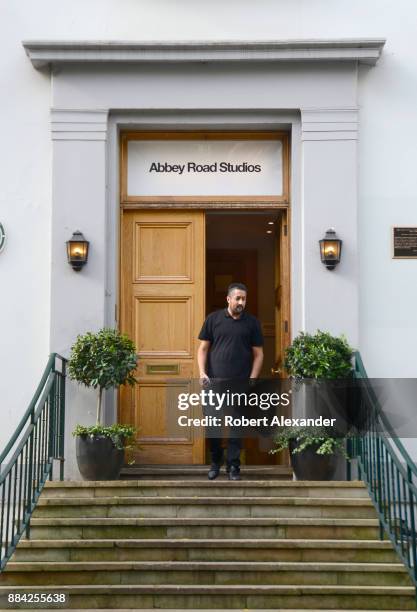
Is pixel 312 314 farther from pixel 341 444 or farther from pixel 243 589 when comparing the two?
pixel 243 589

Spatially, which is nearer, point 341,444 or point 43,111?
point 341,444

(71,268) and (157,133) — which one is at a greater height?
(157,133)

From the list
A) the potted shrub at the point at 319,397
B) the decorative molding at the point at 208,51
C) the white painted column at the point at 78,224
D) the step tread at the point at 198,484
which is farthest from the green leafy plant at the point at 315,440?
the decorative molding at the point at 208,51

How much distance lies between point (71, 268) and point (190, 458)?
2.11 meters

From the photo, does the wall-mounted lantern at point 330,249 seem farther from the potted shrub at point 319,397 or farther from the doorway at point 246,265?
the doorway at point 246,265

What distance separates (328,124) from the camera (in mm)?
10016

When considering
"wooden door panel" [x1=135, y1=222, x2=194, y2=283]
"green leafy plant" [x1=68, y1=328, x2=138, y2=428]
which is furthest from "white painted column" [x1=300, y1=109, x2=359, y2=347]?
"green leafy plant" [x1=68, y1=328, x2=138, y2=428]

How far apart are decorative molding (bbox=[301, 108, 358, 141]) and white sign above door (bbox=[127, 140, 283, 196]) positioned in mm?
503

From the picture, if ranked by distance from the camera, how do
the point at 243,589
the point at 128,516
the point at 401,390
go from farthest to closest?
the point at 401,390, the point at 128,516, the point at 243,589

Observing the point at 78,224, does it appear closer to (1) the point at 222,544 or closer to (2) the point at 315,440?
(2) the point at 315,440

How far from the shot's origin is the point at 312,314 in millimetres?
9820

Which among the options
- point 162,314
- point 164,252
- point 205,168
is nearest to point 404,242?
point 205,168

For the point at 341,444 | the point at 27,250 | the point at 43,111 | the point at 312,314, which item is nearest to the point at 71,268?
the point at 27,250

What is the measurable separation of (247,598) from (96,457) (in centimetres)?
191
